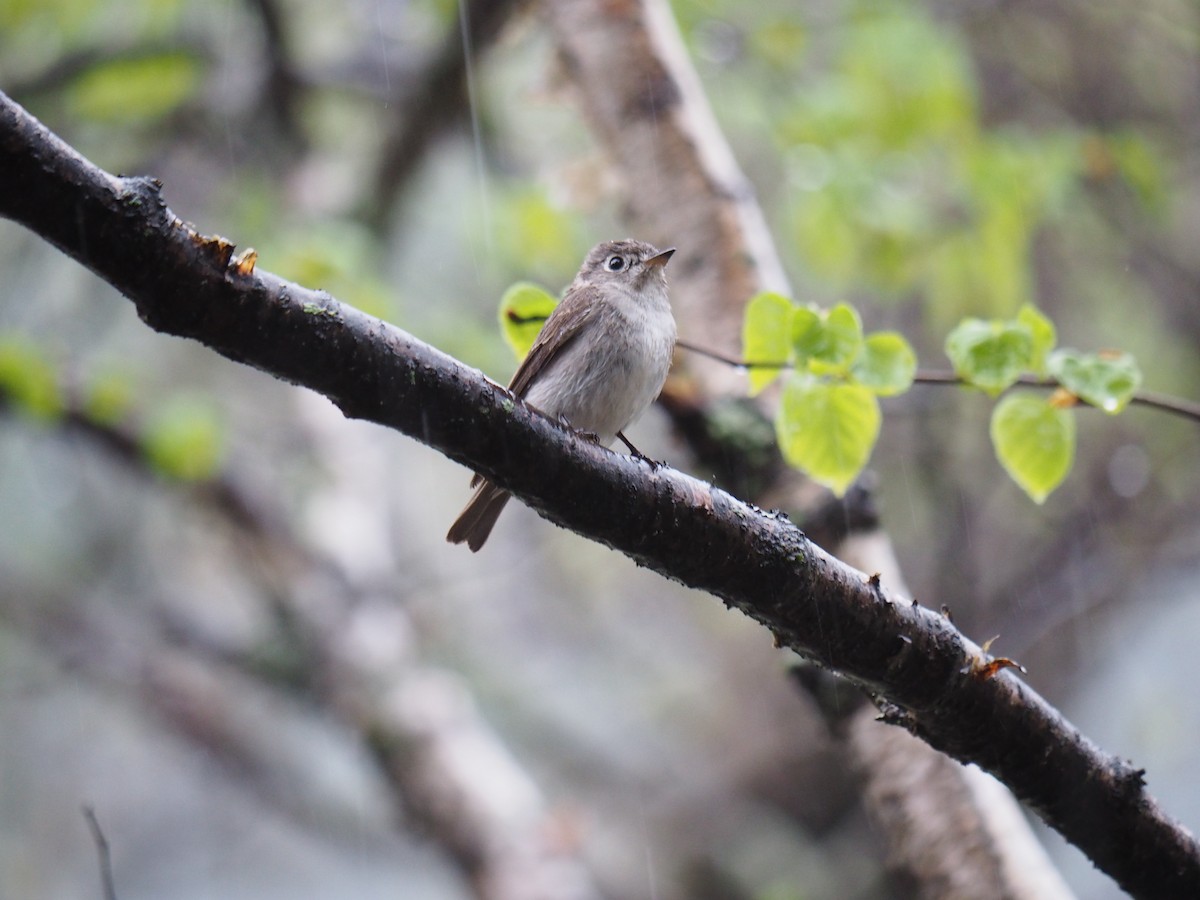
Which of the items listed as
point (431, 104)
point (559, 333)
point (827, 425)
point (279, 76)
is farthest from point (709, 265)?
point (279, 76)

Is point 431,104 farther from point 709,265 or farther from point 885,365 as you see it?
point 885,365

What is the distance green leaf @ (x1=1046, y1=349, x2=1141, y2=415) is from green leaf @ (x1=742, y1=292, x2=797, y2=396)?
0.57 meters

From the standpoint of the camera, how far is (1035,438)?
7.53ft

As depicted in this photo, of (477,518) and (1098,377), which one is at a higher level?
(1098,377)

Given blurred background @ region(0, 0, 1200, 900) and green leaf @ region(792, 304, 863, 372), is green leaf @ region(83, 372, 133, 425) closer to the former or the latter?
blurred background @ region(0, 0, 1200, 900)

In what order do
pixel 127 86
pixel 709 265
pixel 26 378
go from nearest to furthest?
1. pixel 709 265
2. pixel 26 378
3. pixel 127 86

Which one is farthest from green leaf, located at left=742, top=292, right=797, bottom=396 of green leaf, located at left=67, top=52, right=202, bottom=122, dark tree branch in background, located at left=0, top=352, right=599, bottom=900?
green leaf, located at left=67, top=52, right=202, bottom=122

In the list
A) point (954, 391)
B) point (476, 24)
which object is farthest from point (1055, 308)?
point (476, 24)

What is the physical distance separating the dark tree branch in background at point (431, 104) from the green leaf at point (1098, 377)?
374 cm

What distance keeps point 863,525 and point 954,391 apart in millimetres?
3693

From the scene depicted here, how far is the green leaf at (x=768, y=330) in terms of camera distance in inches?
88.7

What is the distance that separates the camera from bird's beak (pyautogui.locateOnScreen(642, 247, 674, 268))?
3418 millimetres

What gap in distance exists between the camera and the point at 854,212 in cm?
509

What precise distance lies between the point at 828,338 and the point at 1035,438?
0.56 m
